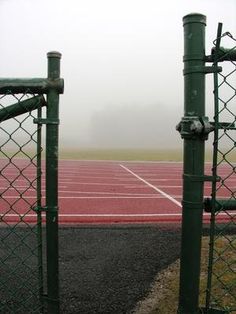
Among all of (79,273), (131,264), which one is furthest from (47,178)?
(131,264)

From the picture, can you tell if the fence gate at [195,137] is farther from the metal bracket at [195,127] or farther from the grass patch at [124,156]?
the grass patch at [124,156]

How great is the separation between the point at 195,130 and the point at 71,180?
13.6m

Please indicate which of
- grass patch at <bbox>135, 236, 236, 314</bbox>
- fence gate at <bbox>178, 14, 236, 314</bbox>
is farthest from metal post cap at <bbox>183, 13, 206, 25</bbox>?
grass patch at <bbox>135, 236, 236, 314</bbox>

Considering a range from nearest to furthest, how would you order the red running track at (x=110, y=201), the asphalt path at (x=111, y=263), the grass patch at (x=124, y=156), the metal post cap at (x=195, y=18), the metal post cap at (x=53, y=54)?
the metal post cap at (x=195, y=18)
the metal post cap at (x=53, y=54)
the asphalt path at (x=111, y=263)
the red running track at (x=110, y=201)
the grass patch at (x=124, y=156)

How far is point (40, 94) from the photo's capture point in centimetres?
234

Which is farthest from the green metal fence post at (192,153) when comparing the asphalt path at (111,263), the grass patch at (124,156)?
the grass patch at (124,156)

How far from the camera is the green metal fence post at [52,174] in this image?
2.28 meters

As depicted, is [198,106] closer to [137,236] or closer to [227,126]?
[227,126]

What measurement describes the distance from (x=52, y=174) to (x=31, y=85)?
0.48 meters

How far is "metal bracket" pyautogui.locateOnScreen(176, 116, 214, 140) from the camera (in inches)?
81.7

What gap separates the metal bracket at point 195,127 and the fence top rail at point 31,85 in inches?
26.5

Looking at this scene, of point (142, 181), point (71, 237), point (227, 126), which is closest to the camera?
point (227, 126)

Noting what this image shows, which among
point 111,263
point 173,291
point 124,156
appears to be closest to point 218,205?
point 173,291

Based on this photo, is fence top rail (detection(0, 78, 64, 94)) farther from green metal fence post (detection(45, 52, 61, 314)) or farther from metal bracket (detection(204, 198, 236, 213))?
metal bracket (detection(204, 198, 236, 213))
